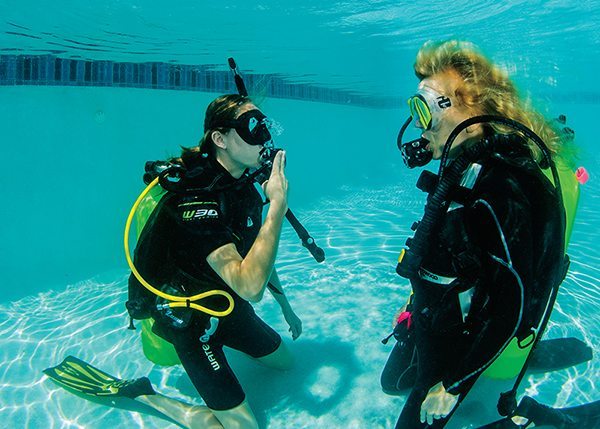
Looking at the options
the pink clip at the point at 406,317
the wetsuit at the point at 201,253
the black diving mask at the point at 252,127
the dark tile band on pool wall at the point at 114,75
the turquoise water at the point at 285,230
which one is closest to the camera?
the wetsuit at the point at 201,253

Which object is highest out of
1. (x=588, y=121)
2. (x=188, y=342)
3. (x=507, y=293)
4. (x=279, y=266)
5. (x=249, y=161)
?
(x=588, y=121)

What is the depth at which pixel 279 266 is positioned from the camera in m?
6.75

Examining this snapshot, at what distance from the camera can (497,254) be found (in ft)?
5.84

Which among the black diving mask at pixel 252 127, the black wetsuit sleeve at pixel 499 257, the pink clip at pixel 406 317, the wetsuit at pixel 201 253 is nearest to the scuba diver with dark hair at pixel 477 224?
the black wetsuit sleeve at pixel 499 257

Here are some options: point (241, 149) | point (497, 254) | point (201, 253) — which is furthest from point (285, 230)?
point (497, 254)

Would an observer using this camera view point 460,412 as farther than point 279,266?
No

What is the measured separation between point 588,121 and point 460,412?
58.2m

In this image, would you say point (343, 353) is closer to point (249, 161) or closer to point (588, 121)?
point (249, 161)

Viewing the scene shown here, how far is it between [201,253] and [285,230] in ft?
20.8

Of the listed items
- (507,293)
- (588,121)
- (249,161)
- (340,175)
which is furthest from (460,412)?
(588,121)

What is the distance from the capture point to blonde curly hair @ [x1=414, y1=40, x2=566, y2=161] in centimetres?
207

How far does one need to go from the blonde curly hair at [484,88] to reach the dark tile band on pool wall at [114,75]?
140 inches

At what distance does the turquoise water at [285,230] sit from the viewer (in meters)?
3.76

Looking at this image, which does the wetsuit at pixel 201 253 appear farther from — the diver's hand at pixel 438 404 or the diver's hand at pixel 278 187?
the diver's hand at pixel 438 404
